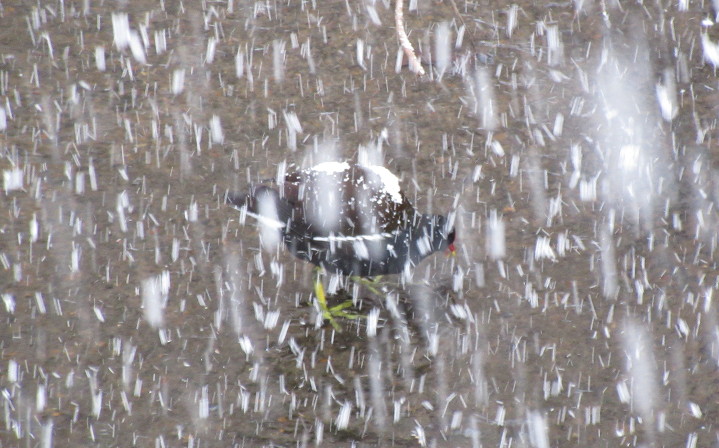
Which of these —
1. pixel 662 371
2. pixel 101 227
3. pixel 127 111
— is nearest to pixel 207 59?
pixel 127 111

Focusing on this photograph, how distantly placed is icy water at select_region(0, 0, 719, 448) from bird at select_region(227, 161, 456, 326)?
47 centimetres

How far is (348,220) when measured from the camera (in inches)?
139

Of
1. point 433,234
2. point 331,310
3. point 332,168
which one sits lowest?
point 331,310

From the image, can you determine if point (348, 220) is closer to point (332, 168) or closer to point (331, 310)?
point (332, 168)

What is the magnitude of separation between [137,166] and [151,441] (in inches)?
76.1

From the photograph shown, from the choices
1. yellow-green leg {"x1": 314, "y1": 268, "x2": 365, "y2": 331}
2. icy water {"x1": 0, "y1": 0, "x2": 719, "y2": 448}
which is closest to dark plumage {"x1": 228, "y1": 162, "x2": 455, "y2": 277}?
yellow-green leg {"x1": 314, "y1": 268, "x2": 365, "y2": 331}

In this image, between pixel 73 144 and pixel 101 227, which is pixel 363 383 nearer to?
pixel 101 227

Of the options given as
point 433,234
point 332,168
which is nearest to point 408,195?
point 433,234

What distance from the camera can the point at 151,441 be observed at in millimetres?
3393

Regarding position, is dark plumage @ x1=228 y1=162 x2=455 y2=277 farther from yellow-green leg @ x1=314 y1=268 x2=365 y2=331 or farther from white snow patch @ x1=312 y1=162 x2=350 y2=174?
yellow-green leg @ x1=314 y1=268 x2=365 y2=331

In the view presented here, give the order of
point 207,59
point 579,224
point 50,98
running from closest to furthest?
1. point 579,224
2. point 50,98
3. point 207,59

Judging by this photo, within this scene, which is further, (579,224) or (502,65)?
(502,65)

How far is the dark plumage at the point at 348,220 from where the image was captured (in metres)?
3.54

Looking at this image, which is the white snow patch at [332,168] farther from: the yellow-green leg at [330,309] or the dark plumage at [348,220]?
the yellow-green leg at [330,309]
